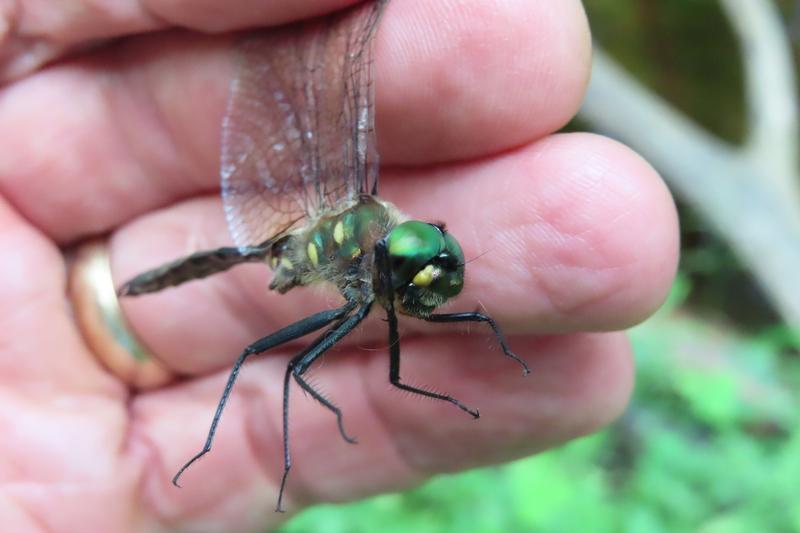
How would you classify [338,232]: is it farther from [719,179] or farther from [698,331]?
[719,179]

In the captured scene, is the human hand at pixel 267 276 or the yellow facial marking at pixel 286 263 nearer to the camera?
the human hand at pixel 267 276

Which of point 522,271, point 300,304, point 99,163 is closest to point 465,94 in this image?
point 522,271

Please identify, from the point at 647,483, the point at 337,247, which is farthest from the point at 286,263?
the point at 647,483

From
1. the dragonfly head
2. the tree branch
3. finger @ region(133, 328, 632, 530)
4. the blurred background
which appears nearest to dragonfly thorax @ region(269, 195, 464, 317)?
the dragonfly head

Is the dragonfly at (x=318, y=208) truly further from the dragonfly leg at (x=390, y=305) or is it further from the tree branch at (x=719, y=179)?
the tree branch at (x=719, y=179)

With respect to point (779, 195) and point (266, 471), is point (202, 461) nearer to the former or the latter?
point (266, 471)

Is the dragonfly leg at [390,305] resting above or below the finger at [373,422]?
above

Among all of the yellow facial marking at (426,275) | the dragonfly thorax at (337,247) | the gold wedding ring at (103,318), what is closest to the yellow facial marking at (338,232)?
the dragonfly thorax at (337,247)
